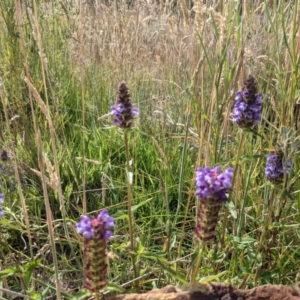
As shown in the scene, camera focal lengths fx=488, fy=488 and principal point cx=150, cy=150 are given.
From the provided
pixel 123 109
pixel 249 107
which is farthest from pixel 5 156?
pixel 249 107

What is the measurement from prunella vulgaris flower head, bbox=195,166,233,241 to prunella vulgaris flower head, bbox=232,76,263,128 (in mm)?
303

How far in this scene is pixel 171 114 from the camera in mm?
2811

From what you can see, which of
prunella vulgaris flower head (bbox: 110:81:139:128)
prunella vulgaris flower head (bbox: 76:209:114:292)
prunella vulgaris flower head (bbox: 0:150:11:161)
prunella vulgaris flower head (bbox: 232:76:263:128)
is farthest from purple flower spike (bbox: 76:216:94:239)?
prunella vulgaris flower head (bbox: 0:150:11:161)

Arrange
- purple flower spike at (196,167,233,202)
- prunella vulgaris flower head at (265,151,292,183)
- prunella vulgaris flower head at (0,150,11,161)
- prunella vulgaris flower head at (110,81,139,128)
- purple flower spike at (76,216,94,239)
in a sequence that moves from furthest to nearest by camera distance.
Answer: prunella vulgaris flower head at (0,150,11,161) < prunella vulgaris flower head at (265,151,292,183) < prunella vulgaris flower head at (110,81,139,128) < purple flower spike at (196,167,233,202) < purple flower spike at (76,216,94,239)

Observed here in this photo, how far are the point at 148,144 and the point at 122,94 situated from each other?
4.05ft

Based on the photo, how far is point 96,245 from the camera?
3.10ft

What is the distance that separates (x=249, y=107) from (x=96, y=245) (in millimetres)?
637

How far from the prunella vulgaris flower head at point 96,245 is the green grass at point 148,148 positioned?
0.34 feet

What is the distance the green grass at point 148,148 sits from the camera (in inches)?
56.2

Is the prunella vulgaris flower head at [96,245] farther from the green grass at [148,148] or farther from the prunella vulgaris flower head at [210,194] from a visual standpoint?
the prunella vulgaris flower head at [210,194]

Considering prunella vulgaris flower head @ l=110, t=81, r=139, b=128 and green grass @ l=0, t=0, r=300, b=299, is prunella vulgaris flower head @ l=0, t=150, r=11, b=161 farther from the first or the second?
prunella vulgaris flower head @ l=110, t=81, r=139, b=128

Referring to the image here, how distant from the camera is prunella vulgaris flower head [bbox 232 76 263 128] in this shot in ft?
4.43

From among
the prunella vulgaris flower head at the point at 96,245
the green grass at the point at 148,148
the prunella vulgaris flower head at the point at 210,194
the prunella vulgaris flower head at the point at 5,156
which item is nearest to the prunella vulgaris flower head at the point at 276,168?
the green grass at the point at 148,148

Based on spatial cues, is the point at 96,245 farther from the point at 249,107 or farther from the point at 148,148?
the point at 148,148
